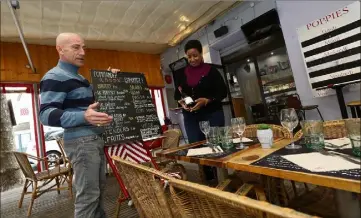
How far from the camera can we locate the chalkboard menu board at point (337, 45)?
62cm

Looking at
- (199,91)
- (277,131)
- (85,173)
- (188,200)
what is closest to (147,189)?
(188,200)

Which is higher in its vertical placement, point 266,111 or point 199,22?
point 199,22

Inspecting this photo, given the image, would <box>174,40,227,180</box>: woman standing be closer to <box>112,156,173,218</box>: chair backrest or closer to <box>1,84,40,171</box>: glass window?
<box>112,156,173,218</box>: chair backrest

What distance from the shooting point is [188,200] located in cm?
68

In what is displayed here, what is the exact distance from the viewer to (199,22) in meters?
4.68

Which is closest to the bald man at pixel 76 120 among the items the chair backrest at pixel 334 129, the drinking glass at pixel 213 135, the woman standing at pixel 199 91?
the drinking glass at pixel 213 135

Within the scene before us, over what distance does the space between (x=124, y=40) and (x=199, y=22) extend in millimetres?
1740

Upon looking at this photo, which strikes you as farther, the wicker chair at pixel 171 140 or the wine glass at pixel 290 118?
the wicker chair at pixel 171 140

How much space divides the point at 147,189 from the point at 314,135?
2.35ft

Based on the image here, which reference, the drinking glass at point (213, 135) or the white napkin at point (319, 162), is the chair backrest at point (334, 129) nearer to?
the white napkin at point (319, 162)

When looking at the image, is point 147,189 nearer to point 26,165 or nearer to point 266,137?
point 266,137

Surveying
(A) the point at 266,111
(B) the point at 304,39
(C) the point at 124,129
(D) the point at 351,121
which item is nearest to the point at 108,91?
(C) the point at 124,129

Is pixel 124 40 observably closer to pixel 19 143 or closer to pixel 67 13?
pixel 67 13

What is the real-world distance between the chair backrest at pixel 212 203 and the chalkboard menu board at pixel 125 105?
1565 mm
